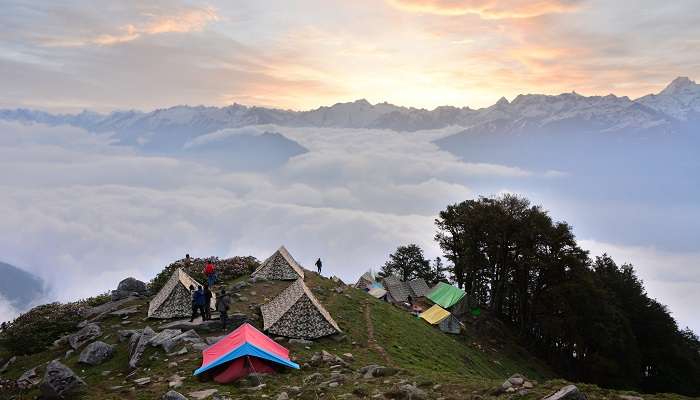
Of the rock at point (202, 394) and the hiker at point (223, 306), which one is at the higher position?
the hiker at point (223, 306)

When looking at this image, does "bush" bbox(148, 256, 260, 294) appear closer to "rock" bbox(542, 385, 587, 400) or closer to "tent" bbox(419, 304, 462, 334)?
"tent" bbox(419, 304, 462, 334)

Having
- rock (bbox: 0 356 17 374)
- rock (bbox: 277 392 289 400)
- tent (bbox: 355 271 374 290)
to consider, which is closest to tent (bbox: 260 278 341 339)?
rock (bbox: 277 392 289 400)

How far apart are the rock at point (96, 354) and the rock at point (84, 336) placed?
13.9 ft

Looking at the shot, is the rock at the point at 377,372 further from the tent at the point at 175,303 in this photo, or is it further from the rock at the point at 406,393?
the tent at the point at 175,303

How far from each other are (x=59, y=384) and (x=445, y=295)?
1793 inches

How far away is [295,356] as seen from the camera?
21.4m

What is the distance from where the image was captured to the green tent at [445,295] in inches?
2090

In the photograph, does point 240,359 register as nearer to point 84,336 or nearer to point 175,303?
point 175,303

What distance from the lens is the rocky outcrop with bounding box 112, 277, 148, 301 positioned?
36347mm

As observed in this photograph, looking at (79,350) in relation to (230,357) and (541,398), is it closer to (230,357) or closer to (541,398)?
(230,357)

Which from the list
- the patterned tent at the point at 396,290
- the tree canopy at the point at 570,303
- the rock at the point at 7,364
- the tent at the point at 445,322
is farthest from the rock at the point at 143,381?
the patterned tent at the point at 396,290

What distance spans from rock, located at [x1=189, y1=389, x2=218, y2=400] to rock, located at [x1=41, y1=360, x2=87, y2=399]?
5348 millimetres

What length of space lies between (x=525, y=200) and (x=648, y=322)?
742 inches

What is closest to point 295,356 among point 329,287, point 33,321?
point 329,287
